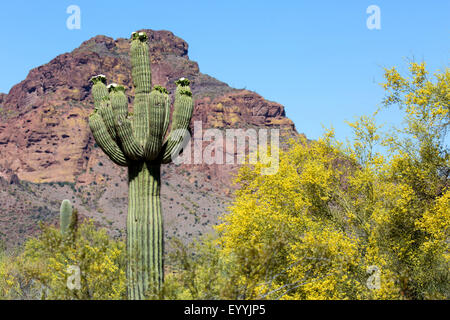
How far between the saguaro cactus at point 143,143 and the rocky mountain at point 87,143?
2632 inches

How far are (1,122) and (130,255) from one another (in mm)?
137702

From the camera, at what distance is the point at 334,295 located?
12578 millimetres

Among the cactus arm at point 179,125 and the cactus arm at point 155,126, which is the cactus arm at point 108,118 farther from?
the cactus arm at point 179,125

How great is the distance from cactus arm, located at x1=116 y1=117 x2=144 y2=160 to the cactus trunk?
25 cm

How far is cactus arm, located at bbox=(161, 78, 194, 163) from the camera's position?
34.8ft

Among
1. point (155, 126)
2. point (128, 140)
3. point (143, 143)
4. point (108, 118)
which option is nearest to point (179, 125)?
point (155, 126)

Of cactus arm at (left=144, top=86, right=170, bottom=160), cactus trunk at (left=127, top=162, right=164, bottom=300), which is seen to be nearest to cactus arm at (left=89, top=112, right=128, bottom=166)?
cactus trunk at (left=127, top=162, right=164, bottom=300)

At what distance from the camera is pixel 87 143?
12219 cm

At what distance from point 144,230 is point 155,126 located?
202 cm

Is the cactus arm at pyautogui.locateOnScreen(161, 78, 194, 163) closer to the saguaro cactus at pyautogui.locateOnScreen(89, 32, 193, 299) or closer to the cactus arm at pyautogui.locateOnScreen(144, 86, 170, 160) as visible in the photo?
the saguaro cactus at pyautogui.locateOnScreen(89, 32, 193, 299)

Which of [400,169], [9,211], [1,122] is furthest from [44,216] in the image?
[400,169]

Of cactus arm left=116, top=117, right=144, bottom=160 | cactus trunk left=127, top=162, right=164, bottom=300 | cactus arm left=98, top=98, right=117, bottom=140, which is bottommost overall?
cactus trunk left=127, top=162, right=164, bottom=300

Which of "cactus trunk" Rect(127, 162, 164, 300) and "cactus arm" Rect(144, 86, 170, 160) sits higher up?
"cactus arm" Rect(144, 86, 170, 160)

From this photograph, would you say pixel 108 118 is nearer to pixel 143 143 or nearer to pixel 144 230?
pixel 143 143
